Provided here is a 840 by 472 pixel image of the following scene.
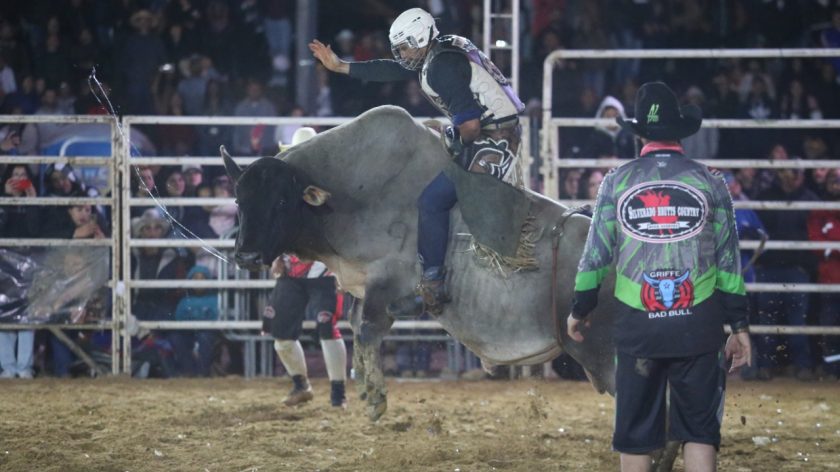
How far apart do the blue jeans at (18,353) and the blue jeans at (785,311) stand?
21.3 feet

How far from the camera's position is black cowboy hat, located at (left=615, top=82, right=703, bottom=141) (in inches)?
168

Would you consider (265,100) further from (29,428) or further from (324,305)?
(29,428)

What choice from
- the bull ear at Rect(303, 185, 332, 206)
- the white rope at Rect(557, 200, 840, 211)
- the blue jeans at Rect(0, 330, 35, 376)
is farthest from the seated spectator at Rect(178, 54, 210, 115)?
the bull ear at Rect(303, 185, 332, 206)

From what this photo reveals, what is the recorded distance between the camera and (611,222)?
4207 millimetres

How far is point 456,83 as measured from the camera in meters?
5.60

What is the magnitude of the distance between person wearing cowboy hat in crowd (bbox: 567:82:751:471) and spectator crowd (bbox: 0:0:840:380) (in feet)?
16.9

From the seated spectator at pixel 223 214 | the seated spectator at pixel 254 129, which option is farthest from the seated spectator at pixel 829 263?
the seated spectator at pixel 223 214

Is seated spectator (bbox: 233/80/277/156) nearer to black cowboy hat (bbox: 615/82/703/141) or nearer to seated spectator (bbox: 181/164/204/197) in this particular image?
seated spectator (bbox: 181/164/204/197)

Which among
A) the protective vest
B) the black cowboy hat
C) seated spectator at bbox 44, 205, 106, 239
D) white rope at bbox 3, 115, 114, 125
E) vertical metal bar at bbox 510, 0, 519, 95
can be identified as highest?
vertical metal bar at bbox 510, 0, 519, 95

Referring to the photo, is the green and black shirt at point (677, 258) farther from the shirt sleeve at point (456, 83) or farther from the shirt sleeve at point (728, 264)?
the shirt sleeve at point (456, 83)

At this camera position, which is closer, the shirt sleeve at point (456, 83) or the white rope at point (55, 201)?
the shirt sleeve at point (456, 83)

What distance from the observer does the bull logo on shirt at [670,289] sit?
13.5 ft

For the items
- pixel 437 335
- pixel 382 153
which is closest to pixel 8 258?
pixel 437 335

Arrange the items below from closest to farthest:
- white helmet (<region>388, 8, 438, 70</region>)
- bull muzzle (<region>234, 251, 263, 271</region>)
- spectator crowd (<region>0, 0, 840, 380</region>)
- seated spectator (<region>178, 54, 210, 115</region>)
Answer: white helmet (<region>388, 8, 438, 70</region>), bull muzzle (<region>234, 251, 263, 271</region>), spectator crowd (<region>0, 0, 840, 380</region>), seated spectator (<region>178, 54, 210, 115</region>)
